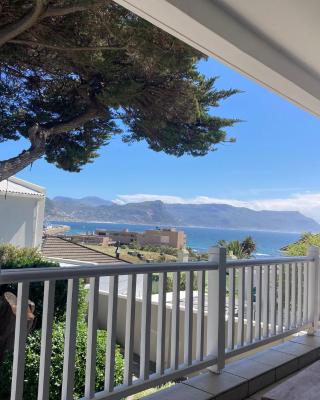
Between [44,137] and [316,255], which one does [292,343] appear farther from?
[44,137]

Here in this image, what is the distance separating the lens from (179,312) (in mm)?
2512

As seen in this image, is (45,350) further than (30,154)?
No

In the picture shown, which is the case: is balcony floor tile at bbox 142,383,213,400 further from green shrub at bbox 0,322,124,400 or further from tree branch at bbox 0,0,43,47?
tree branch at bbox 0,0,43,47

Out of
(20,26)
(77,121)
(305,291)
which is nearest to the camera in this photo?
(305,291)

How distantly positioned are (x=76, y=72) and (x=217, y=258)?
599cm

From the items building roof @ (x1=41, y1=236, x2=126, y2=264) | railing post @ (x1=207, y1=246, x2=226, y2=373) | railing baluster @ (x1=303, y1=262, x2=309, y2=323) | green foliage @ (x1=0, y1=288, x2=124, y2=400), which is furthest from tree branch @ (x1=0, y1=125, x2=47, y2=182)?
railing post @ (x1=207, y1=246, x2=226, y2=373)

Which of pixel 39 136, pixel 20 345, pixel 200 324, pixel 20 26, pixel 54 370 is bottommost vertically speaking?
Answer: pixel 54 370

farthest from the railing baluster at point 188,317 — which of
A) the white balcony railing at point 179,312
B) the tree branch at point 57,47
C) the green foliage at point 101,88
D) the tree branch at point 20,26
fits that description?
the tree branch at point 57,47

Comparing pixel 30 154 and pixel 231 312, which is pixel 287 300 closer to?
pixel 231 312

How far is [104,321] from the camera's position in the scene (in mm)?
7664

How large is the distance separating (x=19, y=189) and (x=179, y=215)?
4428cm

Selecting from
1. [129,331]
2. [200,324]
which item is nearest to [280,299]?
[200,324]

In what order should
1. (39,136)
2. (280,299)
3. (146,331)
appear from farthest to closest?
(39,136) < (280,299) < (146,331)

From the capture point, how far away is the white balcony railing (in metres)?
1.75
